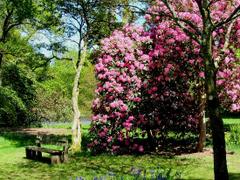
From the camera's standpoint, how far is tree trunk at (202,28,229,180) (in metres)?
9.55

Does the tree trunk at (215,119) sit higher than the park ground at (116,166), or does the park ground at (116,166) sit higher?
the tree trunk at (215,119)

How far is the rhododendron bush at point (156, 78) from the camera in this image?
17938 mm

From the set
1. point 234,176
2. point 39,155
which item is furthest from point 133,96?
point 234,176

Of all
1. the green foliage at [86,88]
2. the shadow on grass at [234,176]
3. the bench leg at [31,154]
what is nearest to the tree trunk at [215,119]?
the shadow on grass at [234,176]

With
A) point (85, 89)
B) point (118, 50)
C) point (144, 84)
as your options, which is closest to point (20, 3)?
point (118, 50)

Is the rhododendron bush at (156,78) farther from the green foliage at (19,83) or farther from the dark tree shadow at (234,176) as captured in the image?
the green foliage at (19,83)

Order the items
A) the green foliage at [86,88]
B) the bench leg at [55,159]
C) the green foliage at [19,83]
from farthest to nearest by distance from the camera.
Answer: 1. the green foliage at [86,88]
2. the green foliage at [19,83]
3. the bench leg at [55,159]

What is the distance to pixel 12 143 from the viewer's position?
23.7 m

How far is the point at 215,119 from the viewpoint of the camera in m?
9.68

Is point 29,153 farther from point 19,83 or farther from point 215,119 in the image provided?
point 19,83

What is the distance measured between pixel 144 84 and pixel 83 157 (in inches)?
157

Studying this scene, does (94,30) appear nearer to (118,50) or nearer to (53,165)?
(118,50)

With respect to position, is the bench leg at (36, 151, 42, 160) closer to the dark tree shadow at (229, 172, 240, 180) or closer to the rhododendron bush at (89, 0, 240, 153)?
the rhododendron bush at (89, 0, 240, 153)

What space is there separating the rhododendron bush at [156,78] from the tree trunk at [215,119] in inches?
298
